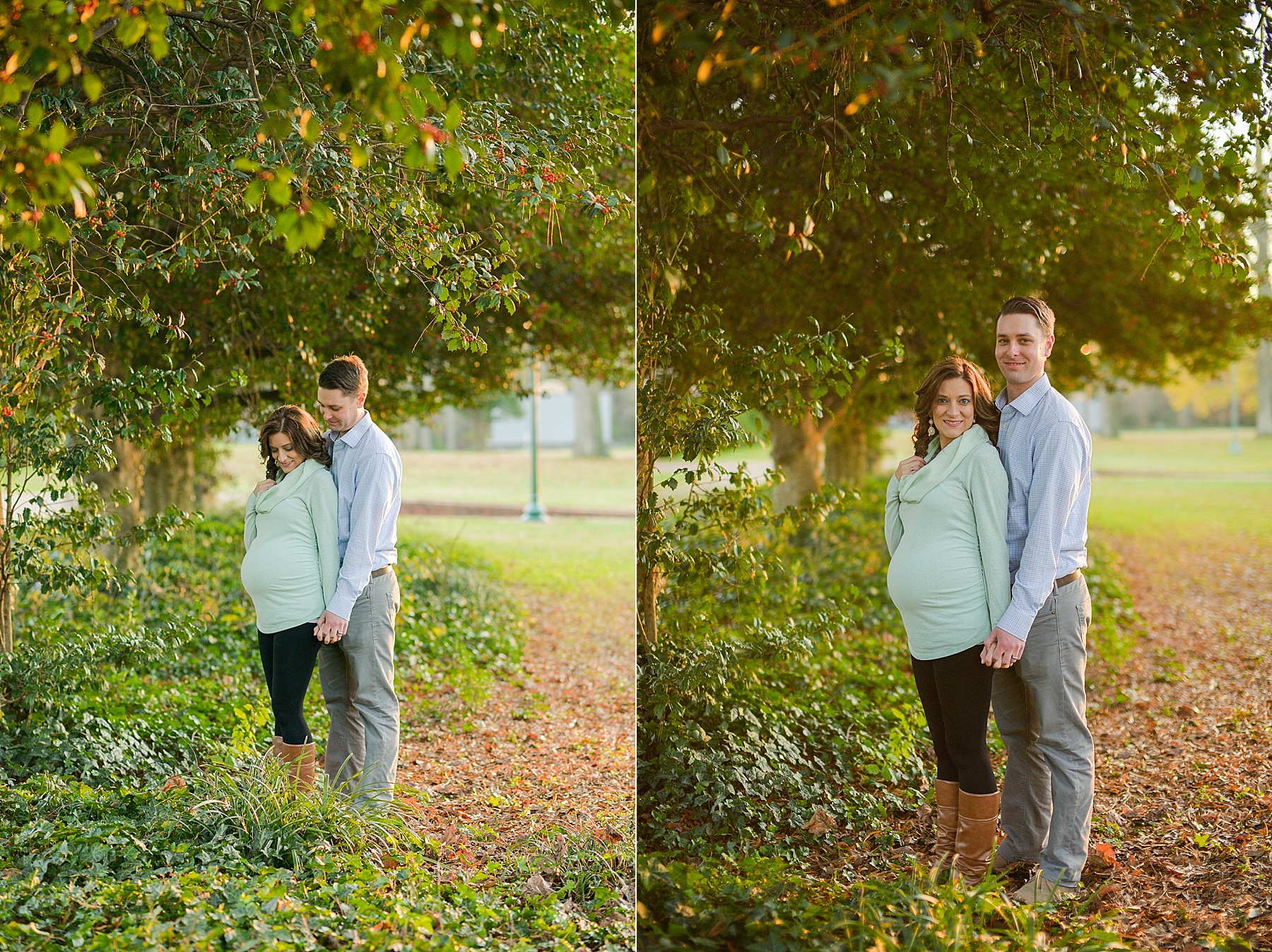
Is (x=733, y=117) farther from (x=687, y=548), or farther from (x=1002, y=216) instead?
(x=687, y=548)

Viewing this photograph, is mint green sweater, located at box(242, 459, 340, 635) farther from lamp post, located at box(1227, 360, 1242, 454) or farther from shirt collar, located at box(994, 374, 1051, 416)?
lamp post, located at box(1227, 360, 1242, 454)

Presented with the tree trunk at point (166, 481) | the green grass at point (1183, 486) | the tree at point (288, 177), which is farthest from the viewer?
the green grass at point (1183, 486)

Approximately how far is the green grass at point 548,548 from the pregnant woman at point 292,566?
499 centimetres

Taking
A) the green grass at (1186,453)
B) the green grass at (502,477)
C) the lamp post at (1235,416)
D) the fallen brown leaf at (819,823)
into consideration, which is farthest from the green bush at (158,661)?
the lamp post at (1235,416)

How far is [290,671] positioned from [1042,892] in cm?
320

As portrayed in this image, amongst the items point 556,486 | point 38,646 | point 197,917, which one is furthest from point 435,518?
point 197,917

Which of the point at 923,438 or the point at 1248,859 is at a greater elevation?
the point at 923,438

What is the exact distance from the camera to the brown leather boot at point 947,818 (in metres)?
3.82

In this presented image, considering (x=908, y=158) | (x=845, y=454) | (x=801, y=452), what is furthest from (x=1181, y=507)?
(x=908, y=158)

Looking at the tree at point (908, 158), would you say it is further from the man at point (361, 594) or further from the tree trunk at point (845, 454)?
the tree trunk at point (845, 454)

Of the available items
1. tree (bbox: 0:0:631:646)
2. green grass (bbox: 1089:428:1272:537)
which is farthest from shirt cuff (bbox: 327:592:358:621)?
green grass (bbox: 1089:428:1272:537)

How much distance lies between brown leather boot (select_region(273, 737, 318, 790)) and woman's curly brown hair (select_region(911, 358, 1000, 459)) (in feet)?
9.74

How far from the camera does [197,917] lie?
3.32 metres

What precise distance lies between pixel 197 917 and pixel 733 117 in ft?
14.4
